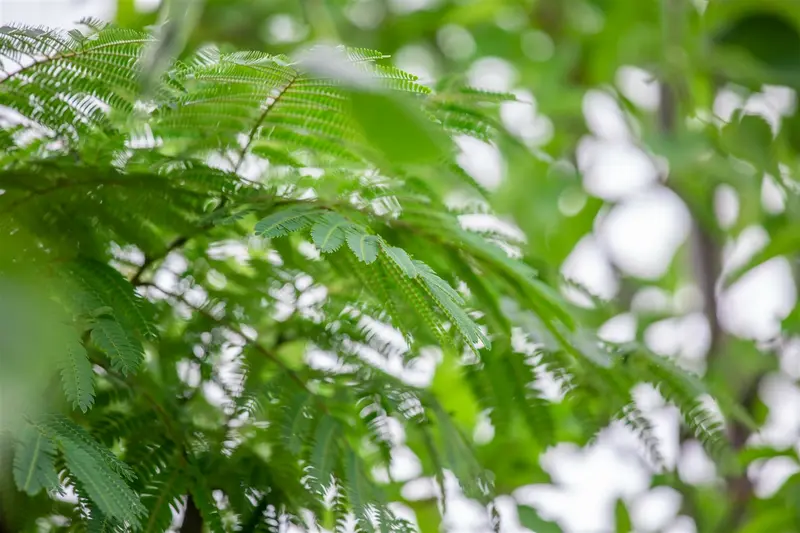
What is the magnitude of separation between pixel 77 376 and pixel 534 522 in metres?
0.41

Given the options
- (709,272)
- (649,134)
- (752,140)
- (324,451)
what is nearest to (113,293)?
(324,451)

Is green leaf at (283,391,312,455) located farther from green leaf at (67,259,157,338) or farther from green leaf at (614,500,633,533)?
green leaf at (614,500,633,533)

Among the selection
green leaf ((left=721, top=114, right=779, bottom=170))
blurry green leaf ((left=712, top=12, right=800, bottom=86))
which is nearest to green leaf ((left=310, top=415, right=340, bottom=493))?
green leaf ((left=721, top=114, right=779, bottom=170))

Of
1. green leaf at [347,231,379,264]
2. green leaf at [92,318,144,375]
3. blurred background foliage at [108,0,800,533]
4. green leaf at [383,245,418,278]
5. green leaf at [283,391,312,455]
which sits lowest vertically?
Result: blurred background foliage at [108,0,800,533]

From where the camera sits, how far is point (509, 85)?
1515 millimetres

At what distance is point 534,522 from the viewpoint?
69 centimetres

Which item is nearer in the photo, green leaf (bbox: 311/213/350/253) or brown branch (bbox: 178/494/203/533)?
green leaf (bbox: 311/213/350/253)

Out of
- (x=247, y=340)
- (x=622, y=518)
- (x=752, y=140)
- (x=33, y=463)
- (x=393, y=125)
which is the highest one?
(x=393, y=125)

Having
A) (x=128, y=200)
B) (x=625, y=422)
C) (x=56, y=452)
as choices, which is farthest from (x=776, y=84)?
(x=56, y=452)

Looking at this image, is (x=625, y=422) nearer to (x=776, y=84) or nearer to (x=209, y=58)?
(x=209, y=58)

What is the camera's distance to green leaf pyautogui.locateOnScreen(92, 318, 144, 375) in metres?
0.44

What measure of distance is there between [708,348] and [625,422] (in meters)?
0.69

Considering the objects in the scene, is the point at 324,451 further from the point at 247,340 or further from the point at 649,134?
the point at 649,134

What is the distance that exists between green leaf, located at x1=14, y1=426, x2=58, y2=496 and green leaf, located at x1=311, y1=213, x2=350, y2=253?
0.15 m
